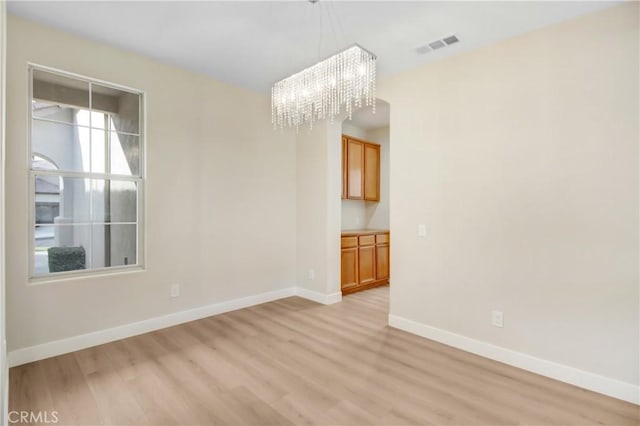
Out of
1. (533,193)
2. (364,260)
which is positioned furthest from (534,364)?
(364,260)

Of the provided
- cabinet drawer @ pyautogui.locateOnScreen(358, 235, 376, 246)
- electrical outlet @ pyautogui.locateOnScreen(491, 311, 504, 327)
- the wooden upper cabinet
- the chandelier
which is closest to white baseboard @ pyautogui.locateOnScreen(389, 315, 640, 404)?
electrical outlet @ pyautogui.locateOnScreen(491, 311, 504, 327)

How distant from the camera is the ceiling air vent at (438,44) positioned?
278 cm

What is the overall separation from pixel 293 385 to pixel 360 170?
3.91m

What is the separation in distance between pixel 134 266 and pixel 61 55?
2.00m

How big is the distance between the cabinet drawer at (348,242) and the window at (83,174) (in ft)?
8.40

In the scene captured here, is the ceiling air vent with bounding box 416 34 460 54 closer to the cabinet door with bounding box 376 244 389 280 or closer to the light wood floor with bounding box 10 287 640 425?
the light wood floor with bounding box 10 287 640 425

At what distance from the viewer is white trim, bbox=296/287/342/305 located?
4.34 metres

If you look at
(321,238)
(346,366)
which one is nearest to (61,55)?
(321,238)

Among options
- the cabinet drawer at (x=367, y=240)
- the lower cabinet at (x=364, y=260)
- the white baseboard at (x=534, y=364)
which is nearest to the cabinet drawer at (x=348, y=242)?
the lower cabinet at (x=364, y=260)

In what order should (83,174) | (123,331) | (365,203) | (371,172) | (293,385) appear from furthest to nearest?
1. (365,203)
2. (371,172)
3. (123,331)
4. (83,174)
5. (293,385)

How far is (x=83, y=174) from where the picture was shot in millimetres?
2994

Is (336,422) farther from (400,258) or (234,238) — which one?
(234,238)

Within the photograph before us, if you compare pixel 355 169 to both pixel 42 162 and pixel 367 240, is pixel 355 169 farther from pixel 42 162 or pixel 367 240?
pixel 42 162

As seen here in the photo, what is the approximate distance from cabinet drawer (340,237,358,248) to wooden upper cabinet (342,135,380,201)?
2.71ft
